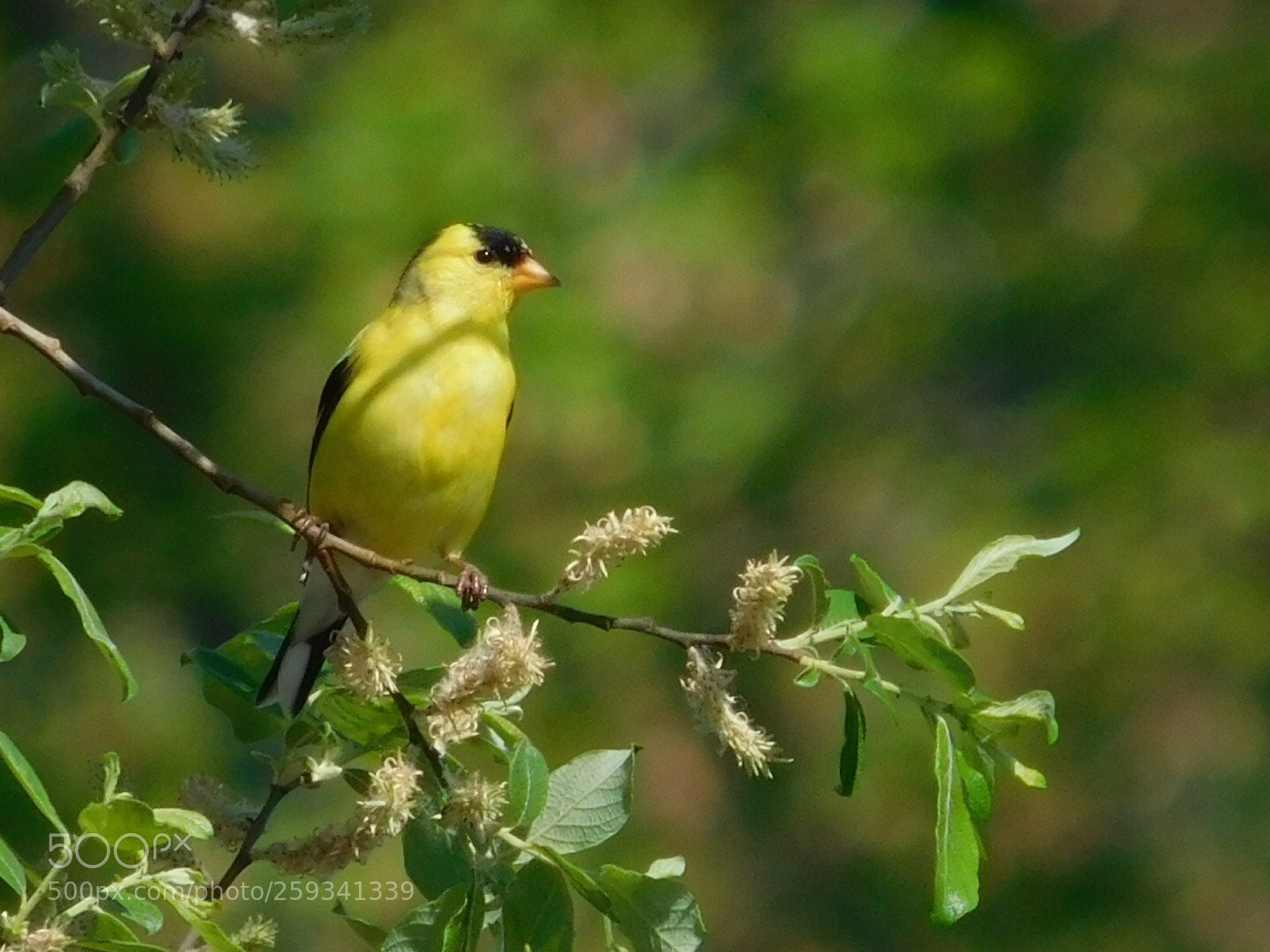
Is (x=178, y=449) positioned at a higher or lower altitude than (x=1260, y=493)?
higher

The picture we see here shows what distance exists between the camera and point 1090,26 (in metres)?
7.77

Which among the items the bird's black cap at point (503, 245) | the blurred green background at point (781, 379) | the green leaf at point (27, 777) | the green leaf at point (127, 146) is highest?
the green leaf at point (127, 146)

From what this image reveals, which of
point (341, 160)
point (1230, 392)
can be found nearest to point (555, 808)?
point (341, 160)

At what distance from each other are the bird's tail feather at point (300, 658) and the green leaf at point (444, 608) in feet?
0.33

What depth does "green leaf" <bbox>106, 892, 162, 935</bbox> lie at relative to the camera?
1.42 metres

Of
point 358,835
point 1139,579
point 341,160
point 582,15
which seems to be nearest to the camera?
point 358,835

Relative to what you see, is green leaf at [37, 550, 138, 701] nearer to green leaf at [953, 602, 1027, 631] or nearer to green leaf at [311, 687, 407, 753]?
green leaf at [311, 687, 407, 753]

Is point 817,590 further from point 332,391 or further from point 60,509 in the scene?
point 332,391

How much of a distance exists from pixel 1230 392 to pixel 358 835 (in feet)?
20.0

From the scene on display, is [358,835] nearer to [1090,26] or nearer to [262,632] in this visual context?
[262,632]

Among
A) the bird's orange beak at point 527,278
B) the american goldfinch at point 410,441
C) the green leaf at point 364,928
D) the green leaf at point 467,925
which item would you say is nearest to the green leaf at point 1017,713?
the green leaf at point 467,925

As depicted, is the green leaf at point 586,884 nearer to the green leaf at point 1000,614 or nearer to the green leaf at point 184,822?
the green leaf at point 184,822

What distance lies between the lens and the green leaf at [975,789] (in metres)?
1.57

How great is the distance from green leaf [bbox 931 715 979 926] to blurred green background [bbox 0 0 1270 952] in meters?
4.10
